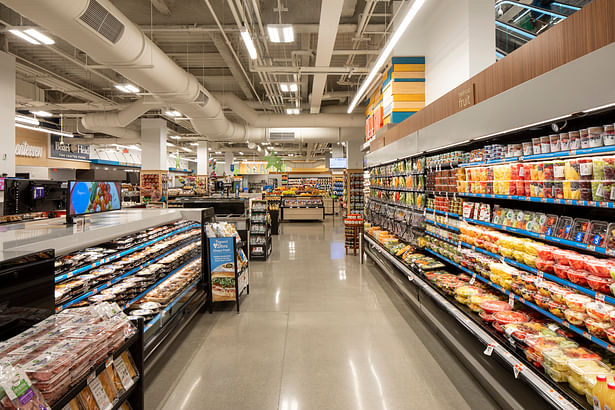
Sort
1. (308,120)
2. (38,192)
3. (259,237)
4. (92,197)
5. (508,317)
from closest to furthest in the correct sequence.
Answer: (38,192)
(508,317)
(92,197)
(259,237)
(308,120)

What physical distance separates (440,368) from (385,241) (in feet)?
10.5

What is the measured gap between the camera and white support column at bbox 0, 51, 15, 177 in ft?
22.5

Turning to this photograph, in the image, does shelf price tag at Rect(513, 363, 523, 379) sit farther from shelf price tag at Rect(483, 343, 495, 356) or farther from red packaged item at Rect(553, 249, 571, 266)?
red packaged item at Rect(553, 249, 571, 266)

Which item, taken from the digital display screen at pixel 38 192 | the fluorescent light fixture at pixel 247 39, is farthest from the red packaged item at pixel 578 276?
the fluorescent light fixture at pixel 247 39

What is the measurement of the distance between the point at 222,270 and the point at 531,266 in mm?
3590

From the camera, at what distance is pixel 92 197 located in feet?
9.53

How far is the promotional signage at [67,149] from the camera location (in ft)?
51.1

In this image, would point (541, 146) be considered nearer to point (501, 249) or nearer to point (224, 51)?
point (501, 249)

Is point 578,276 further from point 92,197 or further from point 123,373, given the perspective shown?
point 92,197

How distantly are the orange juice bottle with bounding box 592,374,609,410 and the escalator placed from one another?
6214mm

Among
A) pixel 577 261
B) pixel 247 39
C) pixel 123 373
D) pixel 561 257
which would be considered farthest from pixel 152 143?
pixel 577 261

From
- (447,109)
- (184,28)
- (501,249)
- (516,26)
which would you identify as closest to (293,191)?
(184,28)

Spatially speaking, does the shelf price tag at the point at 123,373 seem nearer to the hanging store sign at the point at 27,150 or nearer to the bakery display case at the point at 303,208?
the bakery display case at the point at 303,208

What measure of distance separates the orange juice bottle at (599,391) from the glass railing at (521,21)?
6.39 m
